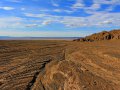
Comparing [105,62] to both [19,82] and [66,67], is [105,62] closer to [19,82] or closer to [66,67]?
[66,67]

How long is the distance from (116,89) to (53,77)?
3.54 m

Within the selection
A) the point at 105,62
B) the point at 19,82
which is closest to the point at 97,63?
the point at 105,62

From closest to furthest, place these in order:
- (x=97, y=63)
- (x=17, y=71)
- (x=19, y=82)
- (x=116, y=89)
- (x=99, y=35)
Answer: (x=116, y=89) → (x=19, y=82) → (x=17, y=71) → (x=97, y=63) → (x=99, y=35)

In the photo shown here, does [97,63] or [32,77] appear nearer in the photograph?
[32,77]

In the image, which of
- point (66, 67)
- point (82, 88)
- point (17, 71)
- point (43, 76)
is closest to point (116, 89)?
point (82, 88)

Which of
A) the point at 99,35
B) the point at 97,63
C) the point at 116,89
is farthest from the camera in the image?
the point at 99,35

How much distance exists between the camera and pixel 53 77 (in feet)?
43.5

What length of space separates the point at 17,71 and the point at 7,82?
9.23ft

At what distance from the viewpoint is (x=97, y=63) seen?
17359mm

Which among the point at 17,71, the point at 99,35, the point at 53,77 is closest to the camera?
the point at 53,77

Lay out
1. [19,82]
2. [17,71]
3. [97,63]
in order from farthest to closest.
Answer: [97,63] → [17,71] → [19,82]

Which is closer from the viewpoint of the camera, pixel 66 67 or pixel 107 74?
pixel 107 74

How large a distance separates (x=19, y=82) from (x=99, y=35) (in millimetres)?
48968

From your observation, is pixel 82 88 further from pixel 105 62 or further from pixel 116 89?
pixel 105 62
